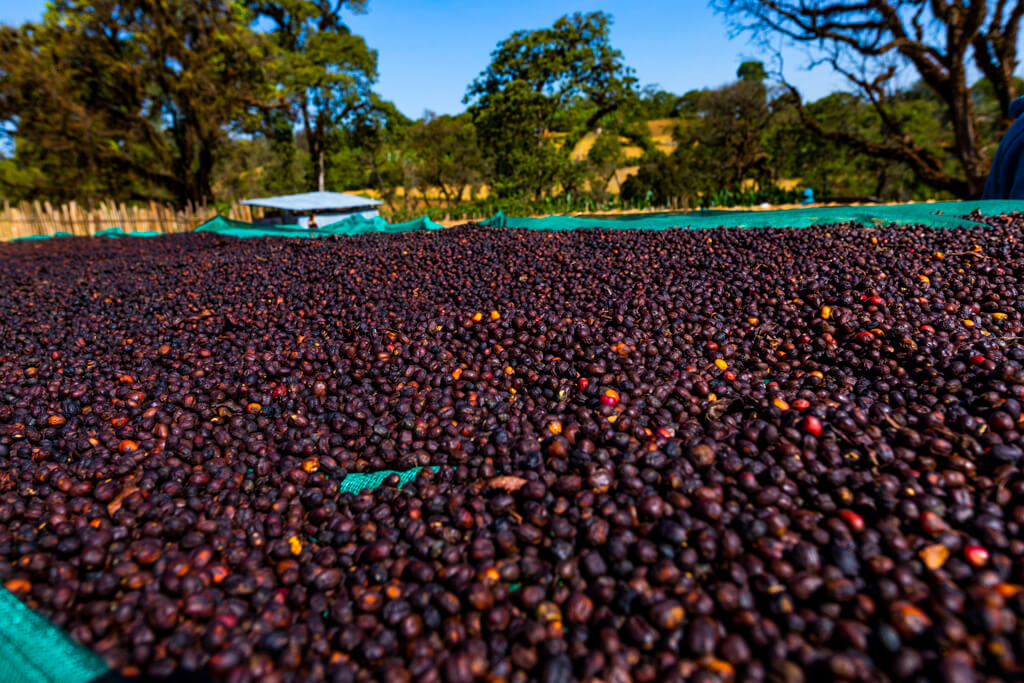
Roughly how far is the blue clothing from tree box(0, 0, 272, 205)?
23849mm

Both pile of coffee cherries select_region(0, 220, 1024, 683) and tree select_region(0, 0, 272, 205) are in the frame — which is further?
tree select_region(0, 0, 272, 205)

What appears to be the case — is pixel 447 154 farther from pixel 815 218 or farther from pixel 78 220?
pixel 815 218

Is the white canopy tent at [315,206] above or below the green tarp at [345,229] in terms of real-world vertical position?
above

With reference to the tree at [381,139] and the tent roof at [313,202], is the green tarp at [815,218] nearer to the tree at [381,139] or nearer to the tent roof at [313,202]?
the tent roof at [313,202]

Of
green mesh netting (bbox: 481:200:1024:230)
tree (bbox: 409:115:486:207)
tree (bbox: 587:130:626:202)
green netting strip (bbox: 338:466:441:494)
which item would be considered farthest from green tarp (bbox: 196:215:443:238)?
tree (bbox: 409:115:486:207)

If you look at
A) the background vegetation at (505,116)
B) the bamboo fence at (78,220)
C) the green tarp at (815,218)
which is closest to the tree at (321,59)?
the background vegetation at (505,116)

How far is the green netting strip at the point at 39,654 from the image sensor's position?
5.08 ft

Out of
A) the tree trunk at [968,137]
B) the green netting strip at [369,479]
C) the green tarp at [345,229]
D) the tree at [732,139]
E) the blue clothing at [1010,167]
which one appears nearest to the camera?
the green netting strip at [369,479]

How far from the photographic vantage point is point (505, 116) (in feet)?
57.7

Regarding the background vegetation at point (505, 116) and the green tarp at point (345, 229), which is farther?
the background vegetation at point (505, 116)

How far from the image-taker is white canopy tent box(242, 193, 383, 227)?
17.7 meters

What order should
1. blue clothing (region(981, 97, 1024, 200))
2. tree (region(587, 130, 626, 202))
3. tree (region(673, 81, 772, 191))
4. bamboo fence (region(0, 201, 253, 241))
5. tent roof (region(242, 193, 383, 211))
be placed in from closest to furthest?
blue clothing (region(981, 97, 1024, 200)), bamboo fence (region(0, 201, 253, 241)), tent roof (region(242, 193, 383, 211)), tree (region(673, 81, 772, 191)), tree (region(587, 130, 626, 202))

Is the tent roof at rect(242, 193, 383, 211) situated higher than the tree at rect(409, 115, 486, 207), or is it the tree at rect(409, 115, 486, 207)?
the tree at rect(409, 115, 486, 207)

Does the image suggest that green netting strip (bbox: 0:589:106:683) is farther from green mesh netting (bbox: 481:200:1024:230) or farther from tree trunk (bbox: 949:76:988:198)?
tree trunk (bbox: 949:76:988:198)
